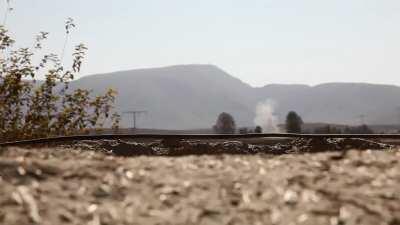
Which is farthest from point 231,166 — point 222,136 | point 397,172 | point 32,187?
point 222,136

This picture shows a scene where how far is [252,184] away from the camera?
3.42 metres

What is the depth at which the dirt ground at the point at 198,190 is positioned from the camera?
2.97 m

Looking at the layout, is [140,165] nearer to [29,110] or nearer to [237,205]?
[237,205]

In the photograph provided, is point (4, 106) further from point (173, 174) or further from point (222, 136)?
point (173, 174)

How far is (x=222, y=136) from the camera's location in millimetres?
6910

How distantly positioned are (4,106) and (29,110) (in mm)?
889

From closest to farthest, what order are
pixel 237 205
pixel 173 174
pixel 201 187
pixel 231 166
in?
pixel 237 205 < pixel 201 187 < pixel 173 174 < pixel 231 166

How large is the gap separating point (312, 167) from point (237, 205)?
2.95 ft

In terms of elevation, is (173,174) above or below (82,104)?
below

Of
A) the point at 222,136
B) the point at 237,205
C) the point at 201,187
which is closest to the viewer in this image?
the point at 237,205

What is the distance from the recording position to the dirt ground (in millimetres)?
2975

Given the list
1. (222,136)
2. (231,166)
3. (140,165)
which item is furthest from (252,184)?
(222,136)

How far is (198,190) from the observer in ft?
10.9

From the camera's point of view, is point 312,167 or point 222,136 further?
point 222,136
